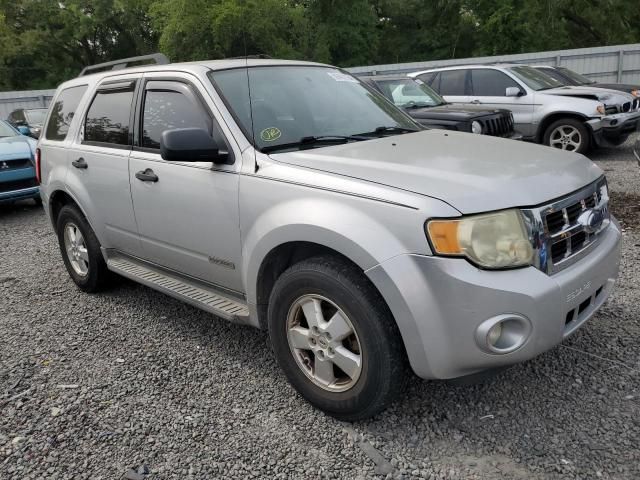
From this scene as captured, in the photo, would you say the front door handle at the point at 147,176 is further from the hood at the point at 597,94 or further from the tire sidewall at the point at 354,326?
the hood at the point at 597,94

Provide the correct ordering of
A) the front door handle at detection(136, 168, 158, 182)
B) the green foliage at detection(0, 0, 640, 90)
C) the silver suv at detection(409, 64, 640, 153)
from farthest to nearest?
the green foliage at detection(0, 0, 640, 90) → the silver suv at detection(409, 64, 640, 153) → the front door handle at detection(136, 168, 158, 182)

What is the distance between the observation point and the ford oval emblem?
2.76 meters

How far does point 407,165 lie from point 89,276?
310 cm

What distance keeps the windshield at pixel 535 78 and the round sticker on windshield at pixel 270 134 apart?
321 inches

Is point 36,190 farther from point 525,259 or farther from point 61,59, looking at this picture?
point 61,59

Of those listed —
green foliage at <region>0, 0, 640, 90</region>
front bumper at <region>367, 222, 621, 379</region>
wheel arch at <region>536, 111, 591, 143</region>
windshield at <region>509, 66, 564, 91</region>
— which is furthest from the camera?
green foliage at <region>0, 0, 640, 90</region>

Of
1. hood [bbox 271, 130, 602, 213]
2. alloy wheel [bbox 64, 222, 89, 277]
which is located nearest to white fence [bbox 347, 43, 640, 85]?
alloy wheel [bbox 64, 222, 89, 277]

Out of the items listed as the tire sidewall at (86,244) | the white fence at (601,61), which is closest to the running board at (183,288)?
the tire sidewall at (86,244)

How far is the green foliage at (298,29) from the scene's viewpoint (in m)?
29.1

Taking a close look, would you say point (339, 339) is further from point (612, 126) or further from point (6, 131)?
point (6, 131)

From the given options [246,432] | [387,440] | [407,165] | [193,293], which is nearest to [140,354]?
[193,293]

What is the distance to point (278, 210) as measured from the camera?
288 cm

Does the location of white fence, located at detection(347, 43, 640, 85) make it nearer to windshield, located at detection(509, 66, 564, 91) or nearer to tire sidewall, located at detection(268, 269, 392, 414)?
windshield, located at detection(509, 66, 564, 91)

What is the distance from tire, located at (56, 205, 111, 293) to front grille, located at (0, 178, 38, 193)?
13.3 ft
